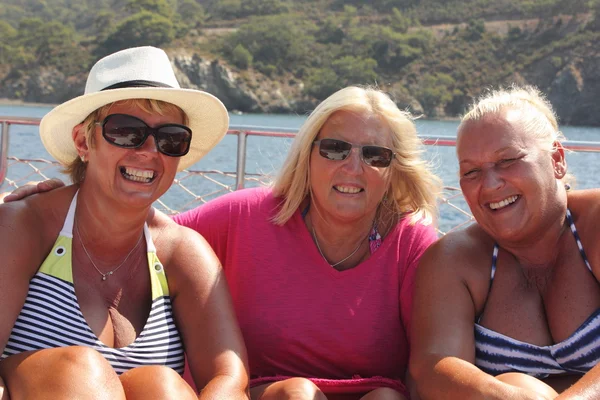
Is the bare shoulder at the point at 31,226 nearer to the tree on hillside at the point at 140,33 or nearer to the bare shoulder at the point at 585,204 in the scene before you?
the bare shoulder at the point at 585,204

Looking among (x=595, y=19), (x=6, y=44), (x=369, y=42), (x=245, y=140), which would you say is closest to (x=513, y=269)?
(x=245, y=140)

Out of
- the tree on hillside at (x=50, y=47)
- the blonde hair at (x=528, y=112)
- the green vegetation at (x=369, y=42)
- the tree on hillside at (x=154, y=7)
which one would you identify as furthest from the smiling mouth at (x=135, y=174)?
the tree on hillside at (x=154, y=7)

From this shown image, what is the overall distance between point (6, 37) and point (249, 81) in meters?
31.9

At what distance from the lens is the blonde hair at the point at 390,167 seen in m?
2.80

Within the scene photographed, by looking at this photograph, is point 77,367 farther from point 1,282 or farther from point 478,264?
point 478,264

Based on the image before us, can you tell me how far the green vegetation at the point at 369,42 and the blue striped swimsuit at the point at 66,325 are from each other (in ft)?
227

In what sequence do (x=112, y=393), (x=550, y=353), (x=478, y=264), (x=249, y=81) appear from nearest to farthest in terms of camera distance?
(x=112, y=393)
(x=550, y=353)
(x=478, y=264)
(x=249, y=81)

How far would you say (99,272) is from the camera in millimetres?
2430

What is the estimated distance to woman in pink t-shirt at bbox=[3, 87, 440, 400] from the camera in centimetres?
270

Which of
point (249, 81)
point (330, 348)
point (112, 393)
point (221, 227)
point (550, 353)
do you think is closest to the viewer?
point (112, 393)

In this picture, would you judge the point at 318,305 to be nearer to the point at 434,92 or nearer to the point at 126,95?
the point at 126,95

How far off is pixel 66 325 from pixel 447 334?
1.20m

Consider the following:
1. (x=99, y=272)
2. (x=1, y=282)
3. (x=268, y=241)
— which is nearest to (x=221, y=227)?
(x=268, y=241)

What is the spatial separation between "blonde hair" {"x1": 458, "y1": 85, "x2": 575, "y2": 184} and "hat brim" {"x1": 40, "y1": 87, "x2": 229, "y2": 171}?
0.90 meters
